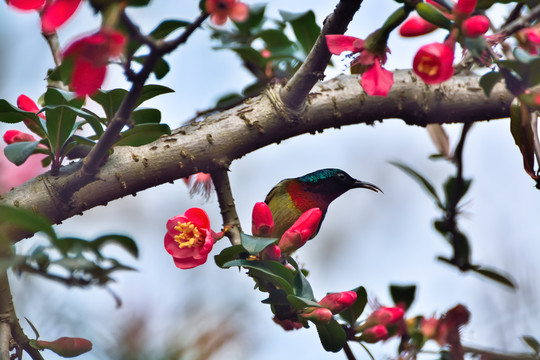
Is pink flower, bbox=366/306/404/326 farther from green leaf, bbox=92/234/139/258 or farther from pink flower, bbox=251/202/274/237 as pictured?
green leaf, bbox=92/234/139/258

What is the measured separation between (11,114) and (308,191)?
159cm

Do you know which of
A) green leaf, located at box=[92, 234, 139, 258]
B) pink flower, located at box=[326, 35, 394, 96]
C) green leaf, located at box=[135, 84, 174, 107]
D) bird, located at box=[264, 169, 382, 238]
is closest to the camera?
green leaf, located at box=[92, 234, 139, 258]

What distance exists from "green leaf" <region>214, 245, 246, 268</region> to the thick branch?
31cm

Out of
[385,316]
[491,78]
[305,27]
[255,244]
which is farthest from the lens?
[305,27]

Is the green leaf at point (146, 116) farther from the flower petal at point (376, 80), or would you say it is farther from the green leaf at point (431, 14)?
the green leaf at point (431, 14)

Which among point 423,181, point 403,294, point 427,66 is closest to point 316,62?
point 427,66

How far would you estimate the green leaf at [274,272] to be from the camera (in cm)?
140

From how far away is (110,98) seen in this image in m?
1.54

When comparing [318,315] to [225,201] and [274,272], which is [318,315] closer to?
[274,272]

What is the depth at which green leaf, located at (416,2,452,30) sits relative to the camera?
112 centimetres

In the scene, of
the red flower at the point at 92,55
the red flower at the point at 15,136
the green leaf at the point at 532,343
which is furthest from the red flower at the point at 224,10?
the green leaf at the point at 532,343

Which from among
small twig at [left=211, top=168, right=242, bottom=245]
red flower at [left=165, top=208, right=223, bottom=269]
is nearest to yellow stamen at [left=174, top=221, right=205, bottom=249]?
red flower at [left=165, top=208, right=223, bottom=269]

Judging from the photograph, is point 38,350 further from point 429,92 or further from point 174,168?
point 429,92

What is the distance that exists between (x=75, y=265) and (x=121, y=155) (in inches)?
25.8
